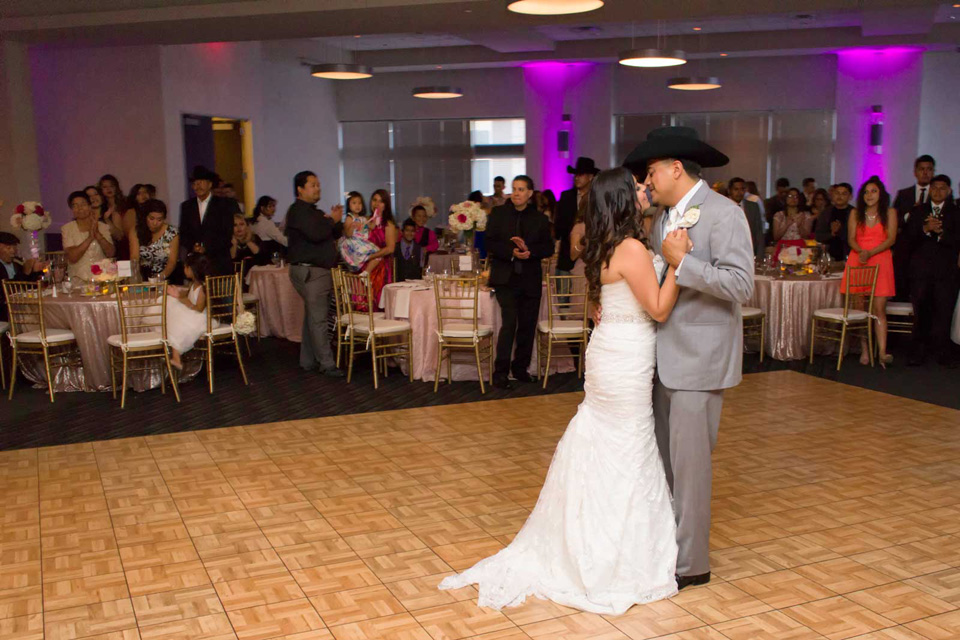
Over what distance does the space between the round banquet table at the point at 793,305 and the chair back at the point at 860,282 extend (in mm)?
374

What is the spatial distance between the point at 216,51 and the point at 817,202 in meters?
8.76

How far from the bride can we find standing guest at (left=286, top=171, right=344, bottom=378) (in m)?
4.60

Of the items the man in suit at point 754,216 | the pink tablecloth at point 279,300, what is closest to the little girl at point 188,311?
the pink tablecloth at point 279,300

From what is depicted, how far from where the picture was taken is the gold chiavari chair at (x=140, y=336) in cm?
686

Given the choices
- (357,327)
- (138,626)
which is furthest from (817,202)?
(138,626)

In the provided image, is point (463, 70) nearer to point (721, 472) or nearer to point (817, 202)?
point (817, 202)

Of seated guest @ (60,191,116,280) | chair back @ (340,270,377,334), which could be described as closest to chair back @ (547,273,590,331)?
chair back @ (340,270,377,334)

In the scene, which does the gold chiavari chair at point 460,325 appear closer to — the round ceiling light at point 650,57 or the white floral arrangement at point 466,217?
the white floral arrangement at point 466,217

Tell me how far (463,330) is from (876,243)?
3938mm

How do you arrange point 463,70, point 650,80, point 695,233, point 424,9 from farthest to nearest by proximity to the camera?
1. point 463,70
2. point 650,80
3. point 424,9
4. point 695,233

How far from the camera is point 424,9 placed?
346 inches

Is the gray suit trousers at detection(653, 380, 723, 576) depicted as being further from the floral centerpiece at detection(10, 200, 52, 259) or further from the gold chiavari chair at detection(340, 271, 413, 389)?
the floral centerpiece at detection(10, 200, 52, 259)

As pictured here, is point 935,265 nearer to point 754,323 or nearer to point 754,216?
point 754,323

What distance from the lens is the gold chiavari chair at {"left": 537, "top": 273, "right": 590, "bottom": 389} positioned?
730 cm
